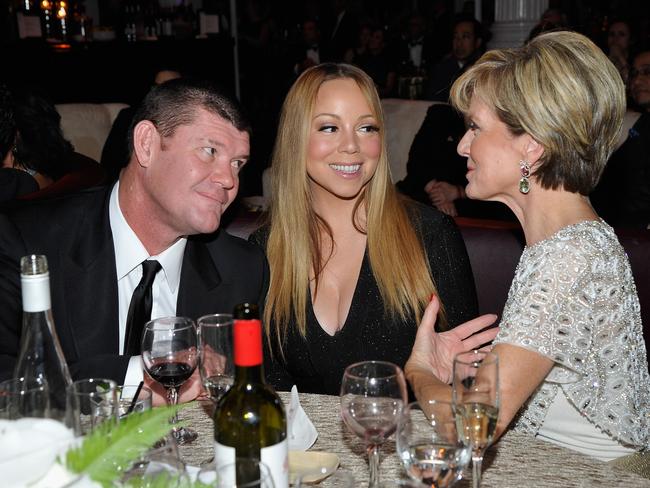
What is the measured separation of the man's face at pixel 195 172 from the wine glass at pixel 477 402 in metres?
1.09

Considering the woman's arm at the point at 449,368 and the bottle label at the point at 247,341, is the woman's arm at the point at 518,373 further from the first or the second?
the bottle label at the point at 247,341

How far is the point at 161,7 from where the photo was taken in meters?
9.62

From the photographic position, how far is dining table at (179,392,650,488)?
1409 mm

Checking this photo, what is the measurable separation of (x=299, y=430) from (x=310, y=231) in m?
1.30

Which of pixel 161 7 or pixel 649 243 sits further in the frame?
pixel 161 7

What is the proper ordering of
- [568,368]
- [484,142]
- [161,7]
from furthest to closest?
[161,7] → [484,142] → [568,368]

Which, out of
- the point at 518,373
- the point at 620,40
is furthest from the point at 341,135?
the point at 620,40

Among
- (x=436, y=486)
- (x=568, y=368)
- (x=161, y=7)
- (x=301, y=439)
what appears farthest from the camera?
(x=161, y=7)

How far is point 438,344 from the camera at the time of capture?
2049 mm

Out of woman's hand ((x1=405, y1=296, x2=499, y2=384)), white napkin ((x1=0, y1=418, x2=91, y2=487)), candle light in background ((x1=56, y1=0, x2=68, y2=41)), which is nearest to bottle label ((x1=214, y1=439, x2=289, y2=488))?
white napkin ((x1=0, y1=418, x2=91, y2=487))

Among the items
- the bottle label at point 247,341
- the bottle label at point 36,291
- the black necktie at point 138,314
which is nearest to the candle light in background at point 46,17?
the black necktie at point 138,314

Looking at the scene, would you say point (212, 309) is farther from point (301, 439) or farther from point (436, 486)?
point (436, 486)

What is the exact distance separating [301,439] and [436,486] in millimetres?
377

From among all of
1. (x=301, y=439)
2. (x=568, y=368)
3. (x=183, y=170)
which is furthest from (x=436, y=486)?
(x=183, y=170)
